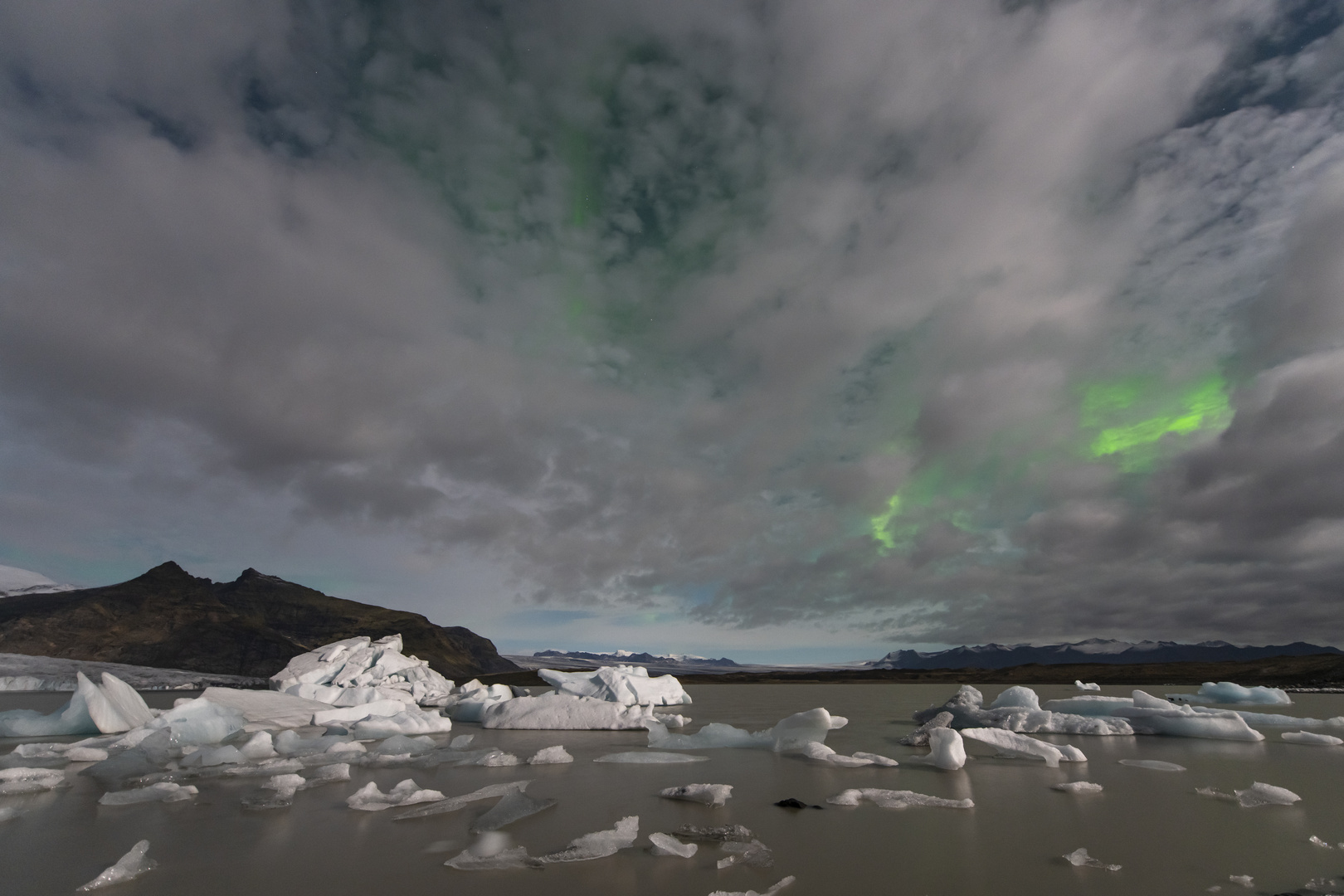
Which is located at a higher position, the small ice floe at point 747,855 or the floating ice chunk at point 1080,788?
the small ice floe at point 747,855

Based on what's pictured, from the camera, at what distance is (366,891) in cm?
320

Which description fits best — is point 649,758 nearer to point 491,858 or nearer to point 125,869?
point 491,858

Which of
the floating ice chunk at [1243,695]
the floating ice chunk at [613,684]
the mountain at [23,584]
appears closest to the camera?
the floating ice chunk at [613,684]

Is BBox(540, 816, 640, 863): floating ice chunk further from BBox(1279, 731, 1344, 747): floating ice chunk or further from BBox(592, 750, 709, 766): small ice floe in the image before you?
BBox(1279, 731, 1344, 747): floating ice chunk

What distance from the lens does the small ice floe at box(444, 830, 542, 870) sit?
3553 millimetres

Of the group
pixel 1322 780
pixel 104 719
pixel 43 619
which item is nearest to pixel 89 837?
pixel 104 719

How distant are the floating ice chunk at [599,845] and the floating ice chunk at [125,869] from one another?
8.40 feet

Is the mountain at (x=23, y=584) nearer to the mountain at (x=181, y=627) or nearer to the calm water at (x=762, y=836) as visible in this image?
the mountain at (x=181, y=627)

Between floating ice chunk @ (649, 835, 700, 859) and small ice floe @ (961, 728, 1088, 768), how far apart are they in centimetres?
610

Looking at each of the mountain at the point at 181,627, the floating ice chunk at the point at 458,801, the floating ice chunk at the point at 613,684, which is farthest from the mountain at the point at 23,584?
the floating ice chunk at the point at 458,801

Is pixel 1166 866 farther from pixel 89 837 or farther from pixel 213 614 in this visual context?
pixel 213 614

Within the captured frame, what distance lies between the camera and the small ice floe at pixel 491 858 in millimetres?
3553

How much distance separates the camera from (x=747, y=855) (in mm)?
3680

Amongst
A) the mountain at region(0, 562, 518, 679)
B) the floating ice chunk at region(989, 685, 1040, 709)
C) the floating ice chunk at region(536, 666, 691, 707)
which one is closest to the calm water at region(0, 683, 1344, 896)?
the floating ice chunk at region(989, 685, 1040, 709)
